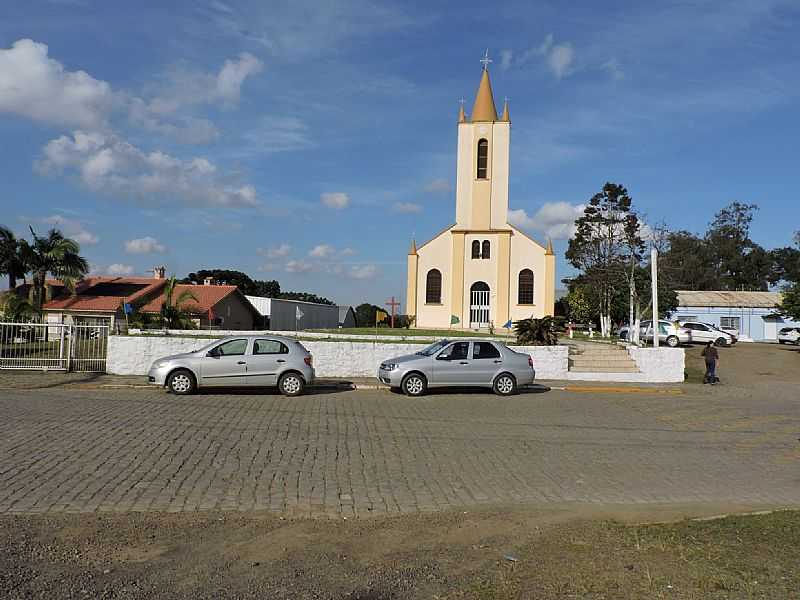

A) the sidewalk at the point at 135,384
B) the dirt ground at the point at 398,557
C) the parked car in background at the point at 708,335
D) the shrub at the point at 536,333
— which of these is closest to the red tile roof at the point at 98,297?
the sidewalk at the point at 135,384

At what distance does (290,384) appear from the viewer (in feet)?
53.4

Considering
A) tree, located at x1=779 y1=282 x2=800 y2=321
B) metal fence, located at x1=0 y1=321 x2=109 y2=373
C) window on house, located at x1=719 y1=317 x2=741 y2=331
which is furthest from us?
window on house, located at x1=719 y1=317 x2=741 y2=331

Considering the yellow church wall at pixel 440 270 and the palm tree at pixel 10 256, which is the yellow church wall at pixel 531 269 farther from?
the palm tree at pixel 10 256

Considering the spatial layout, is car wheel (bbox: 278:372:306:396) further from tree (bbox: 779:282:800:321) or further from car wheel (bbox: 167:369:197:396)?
tree (bbox: 779:282:800:321)

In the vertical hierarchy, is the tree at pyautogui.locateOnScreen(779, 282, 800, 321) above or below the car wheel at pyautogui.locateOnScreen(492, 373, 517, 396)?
above

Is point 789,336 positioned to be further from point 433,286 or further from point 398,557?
point 398,557

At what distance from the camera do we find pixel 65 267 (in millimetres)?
40281

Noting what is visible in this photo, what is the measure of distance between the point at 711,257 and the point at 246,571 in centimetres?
8430

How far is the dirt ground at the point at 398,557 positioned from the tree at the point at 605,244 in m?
41.9

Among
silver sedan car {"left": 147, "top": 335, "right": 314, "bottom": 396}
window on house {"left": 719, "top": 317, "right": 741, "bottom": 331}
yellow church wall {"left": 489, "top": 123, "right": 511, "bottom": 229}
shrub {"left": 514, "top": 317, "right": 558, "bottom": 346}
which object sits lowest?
silver sedan car {"left": 147, "top": 335, "right": 314, "bottom": 396}

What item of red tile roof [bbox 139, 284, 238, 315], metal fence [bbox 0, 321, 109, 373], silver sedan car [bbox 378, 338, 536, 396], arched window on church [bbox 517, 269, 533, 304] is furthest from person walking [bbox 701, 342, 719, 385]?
red tile roof [bbox 139, 284, 238, 315]

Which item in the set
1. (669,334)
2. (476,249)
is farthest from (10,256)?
(669,334)

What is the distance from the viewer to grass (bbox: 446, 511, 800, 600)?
4.67 meters

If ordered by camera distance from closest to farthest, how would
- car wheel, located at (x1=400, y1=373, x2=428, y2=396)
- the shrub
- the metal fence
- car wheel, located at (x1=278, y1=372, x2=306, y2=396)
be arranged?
car wheel, located at (x1=278, y1=372, x2=306, y2=396)
car wheel, located at (x1=400, y1=373, x2=428, y2=396)
the metal fence
the shrub
